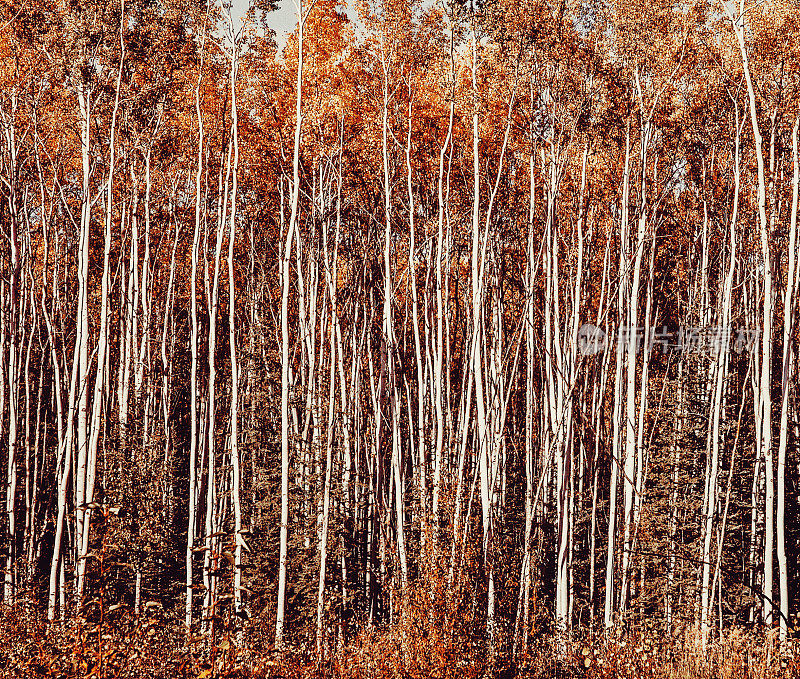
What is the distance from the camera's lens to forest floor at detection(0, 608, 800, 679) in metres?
4.62

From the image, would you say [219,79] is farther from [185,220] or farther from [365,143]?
[185,220]

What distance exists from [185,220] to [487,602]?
8.37m

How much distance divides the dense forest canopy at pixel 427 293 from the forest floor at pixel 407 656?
0.10 metres

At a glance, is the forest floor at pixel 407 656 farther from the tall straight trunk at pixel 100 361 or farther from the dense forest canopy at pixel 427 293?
the tall straight trunk at pixel 100 361

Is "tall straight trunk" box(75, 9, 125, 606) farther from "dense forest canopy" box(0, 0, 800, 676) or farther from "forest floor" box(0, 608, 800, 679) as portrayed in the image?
"forest floor" box(0, 608, 800, 679)

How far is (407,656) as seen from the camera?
5801 mm

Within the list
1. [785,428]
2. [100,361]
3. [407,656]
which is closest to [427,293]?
[100,361]

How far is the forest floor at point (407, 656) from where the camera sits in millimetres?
Result: 4621

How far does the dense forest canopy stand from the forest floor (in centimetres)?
10

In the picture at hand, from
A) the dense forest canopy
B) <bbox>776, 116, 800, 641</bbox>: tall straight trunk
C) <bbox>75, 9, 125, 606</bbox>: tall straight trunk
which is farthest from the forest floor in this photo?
<bbox>75, 9, 125, 606</bbox>: tall straight trunk

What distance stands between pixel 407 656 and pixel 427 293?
215 inches

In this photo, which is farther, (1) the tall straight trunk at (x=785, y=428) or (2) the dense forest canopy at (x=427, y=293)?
(2) the dense forest canopy at (x=427, y=293)

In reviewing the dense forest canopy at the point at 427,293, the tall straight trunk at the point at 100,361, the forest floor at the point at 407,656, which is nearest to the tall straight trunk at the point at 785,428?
the dense forest canopy at the point at 427,293

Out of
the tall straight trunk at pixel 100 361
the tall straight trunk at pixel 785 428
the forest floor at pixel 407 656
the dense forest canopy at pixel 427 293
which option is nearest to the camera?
the forest floor at pixel 407 656
